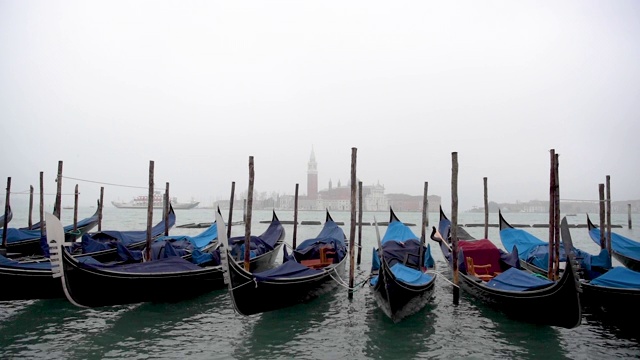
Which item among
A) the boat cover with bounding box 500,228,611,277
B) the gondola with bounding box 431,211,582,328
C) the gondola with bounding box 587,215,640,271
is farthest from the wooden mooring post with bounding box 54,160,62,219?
the gondola with bounding box 587,215,640,271

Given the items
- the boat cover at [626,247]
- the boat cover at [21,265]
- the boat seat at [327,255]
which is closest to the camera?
the boat cover at [21,265]

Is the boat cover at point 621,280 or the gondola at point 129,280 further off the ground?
the boat cover at point 621,280

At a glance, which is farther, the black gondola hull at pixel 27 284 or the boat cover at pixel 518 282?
the black gondola hull at pixel 27 284

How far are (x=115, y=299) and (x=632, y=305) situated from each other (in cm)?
659

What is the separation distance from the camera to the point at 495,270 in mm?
7402

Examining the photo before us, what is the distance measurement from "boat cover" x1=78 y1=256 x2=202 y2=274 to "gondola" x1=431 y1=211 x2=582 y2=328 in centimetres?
461

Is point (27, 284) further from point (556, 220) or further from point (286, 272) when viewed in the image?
Answer: point (556, 220)

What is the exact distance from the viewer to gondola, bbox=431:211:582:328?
4598 millimetres

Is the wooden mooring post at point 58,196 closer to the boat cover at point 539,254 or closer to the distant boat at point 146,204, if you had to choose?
the boat cover at point 539,254

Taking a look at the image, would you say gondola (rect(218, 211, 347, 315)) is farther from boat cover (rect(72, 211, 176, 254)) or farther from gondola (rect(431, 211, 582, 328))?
boat cover (rect(72, 211, 176, 254))

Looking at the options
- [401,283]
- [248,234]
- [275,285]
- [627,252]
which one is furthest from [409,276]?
[627,252]

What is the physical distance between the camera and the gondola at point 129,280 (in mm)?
5160

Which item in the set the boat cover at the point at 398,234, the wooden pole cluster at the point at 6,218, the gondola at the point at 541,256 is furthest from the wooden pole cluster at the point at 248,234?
the wooden pole cluster at the point at 6,218

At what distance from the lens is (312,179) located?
10088 centimetres
